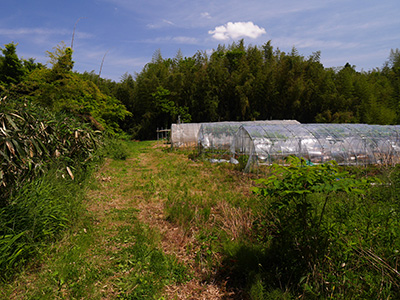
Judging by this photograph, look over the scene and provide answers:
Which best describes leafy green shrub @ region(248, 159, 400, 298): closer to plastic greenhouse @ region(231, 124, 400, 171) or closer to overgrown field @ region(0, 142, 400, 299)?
overgrown field @ region(0, 142, 400, 299)

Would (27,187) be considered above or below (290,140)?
below

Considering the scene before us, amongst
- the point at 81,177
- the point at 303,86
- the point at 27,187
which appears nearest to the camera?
the point at 27,187

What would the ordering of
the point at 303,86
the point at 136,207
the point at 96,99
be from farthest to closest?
1. the point at 303,86
2. the point at 96,99
3. the point at 136,207

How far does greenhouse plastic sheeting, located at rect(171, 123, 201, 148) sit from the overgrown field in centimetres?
1006

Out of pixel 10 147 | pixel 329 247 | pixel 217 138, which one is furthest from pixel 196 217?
pixel 217 138

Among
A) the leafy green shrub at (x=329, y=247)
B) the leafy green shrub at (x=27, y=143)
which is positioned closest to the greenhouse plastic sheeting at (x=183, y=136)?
the leafy green shrub at (x=27, y=143)

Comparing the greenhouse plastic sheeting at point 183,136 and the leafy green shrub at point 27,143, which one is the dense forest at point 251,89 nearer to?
the greenhouse plastic sheeting at point 183,136

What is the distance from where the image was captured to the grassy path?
2.42 metres

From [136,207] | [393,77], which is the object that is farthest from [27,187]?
[393,77]

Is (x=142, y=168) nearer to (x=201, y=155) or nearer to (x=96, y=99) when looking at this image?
(x=201, y=155)

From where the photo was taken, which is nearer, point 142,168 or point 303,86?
point 142,168

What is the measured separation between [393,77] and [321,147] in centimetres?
1991

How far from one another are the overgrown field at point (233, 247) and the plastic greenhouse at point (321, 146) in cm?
397

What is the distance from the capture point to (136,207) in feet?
15.3
